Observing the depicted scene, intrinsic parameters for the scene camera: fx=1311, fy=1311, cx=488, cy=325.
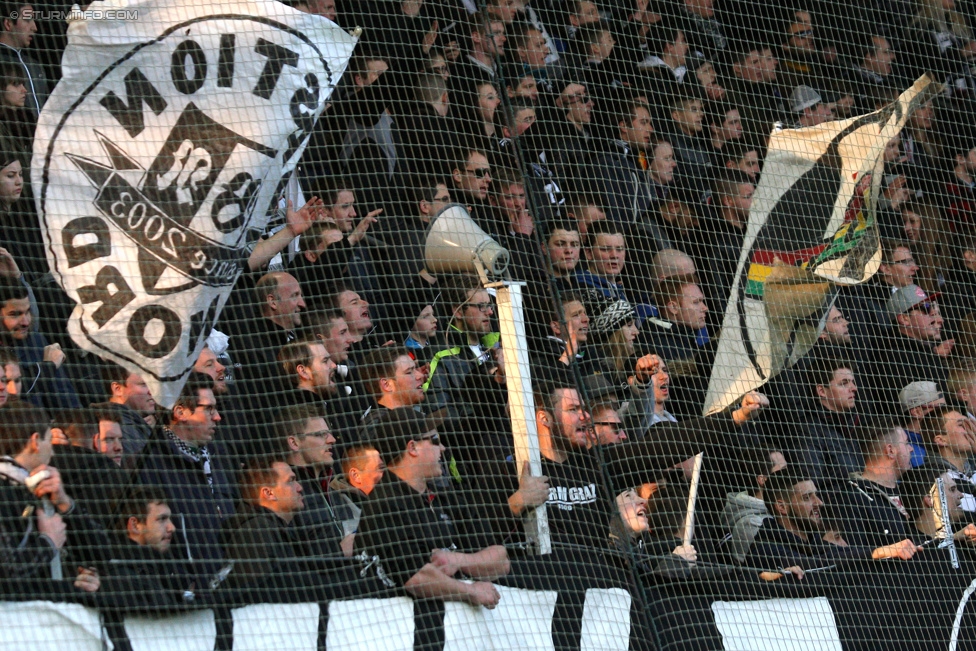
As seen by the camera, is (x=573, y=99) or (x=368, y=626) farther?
(x=573, y=99)

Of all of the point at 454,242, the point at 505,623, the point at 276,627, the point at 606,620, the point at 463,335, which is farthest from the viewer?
the point at 463,335

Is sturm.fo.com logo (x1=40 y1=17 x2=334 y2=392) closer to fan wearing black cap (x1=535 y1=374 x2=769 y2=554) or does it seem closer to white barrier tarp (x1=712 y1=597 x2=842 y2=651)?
fan wearing black cap (x1=535 y1=374 x2=769 y2=554)

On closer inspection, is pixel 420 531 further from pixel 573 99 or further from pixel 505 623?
pixel 573 99

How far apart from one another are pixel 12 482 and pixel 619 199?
3.29 meters

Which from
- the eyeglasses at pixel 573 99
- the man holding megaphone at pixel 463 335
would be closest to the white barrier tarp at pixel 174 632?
the man holding megaphone at pixel 463 335

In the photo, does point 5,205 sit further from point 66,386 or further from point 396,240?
point 396,240

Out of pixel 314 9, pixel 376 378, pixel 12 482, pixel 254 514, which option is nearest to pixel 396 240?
pixel 376 378

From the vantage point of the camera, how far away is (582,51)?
6.86 meters

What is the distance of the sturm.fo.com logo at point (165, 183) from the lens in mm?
4535

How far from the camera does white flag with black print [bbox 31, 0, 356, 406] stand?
14.9 feet

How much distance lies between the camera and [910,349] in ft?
21.2

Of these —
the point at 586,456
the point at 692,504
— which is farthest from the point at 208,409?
the point at 692,504

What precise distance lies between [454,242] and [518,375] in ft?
2.30

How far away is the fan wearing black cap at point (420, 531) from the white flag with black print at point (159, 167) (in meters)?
0.79
